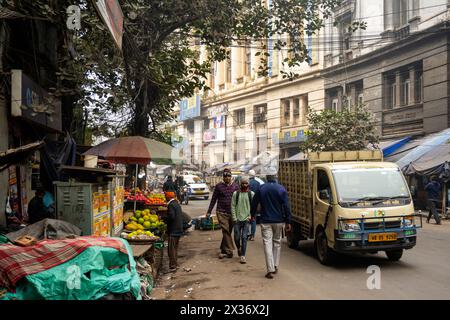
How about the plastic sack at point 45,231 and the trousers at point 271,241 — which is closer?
the plastic sack at point 45,231

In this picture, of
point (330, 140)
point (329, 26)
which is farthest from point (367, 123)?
point (329, 26)

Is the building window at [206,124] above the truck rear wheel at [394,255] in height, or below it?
above

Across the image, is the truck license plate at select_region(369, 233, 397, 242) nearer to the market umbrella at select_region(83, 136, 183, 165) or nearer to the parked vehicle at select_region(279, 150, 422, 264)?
the parked vehicle at select_region(279, 150, 422, 264)

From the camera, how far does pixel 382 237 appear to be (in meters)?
7.97

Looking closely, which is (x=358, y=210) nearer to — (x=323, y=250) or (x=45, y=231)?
(x=323, y=250)

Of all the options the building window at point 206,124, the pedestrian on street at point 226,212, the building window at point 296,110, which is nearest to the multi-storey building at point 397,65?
the building window at point 296,110

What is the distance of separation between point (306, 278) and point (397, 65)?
2026 centimetres

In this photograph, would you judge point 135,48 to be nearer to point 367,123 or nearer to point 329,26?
point 367,123

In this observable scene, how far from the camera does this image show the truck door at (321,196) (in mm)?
8648

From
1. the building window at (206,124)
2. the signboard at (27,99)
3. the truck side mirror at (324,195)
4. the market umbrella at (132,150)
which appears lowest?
the truck side mirror at (324,195)

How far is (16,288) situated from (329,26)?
30532 millimetres

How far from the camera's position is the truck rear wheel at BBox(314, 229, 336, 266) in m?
8.55

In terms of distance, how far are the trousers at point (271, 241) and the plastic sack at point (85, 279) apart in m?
2.83

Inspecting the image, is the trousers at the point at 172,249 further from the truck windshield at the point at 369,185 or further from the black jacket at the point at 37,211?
the truck windshield at the point at 369,185
